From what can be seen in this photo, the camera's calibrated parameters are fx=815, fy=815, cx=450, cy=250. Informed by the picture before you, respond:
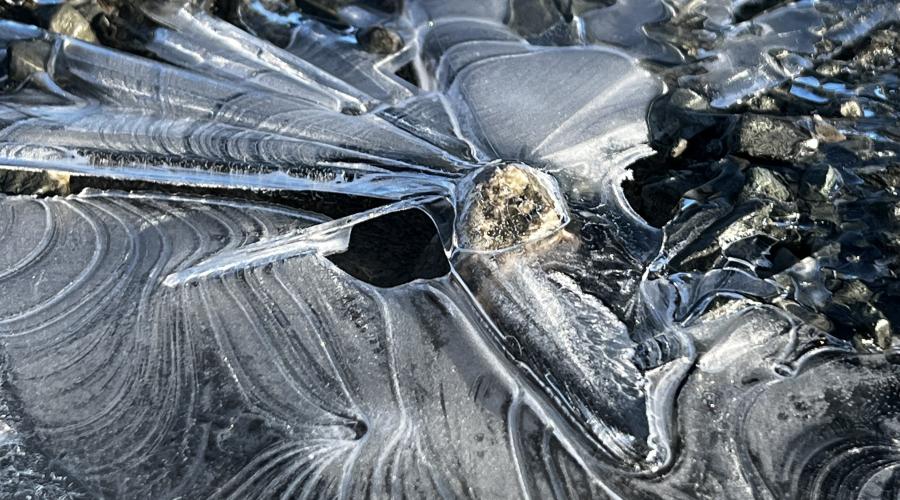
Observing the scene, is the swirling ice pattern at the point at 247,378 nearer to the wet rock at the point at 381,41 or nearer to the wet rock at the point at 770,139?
the wet rock at the point at 381,41

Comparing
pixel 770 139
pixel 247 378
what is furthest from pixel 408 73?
pixel 247 378

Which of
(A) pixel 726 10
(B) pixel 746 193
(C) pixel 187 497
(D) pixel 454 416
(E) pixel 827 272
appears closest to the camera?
(C) pixel 187 497

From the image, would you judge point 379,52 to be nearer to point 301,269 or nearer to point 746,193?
point 301,269

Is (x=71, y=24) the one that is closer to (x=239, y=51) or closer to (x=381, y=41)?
(x=239, y=51)

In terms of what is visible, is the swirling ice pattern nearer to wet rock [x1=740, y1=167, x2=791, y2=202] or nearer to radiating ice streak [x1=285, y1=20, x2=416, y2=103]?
radiating ice streak [x1=285, y1=20, x2=416, y2=103]

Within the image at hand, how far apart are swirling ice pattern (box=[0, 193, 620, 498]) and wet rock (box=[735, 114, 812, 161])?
0.93m

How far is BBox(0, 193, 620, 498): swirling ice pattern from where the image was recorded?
1545 millimetres

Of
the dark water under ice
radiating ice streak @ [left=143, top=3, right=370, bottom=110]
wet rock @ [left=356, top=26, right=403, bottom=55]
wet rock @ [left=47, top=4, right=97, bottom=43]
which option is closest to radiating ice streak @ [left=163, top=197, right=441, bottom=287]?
the dark water under ice

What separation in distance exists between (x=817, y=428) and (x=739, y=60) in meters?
1.35

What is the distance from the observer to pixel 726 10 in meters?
2.75

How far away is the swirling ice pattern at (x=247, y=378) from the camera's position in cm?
154

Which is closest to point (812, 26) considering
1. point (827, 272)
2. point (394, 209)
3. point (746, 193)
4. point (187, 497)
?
point (746, 193)

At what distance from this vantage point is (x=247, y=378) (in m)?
1.70

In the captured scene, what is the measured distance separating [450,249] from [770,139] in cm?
92
